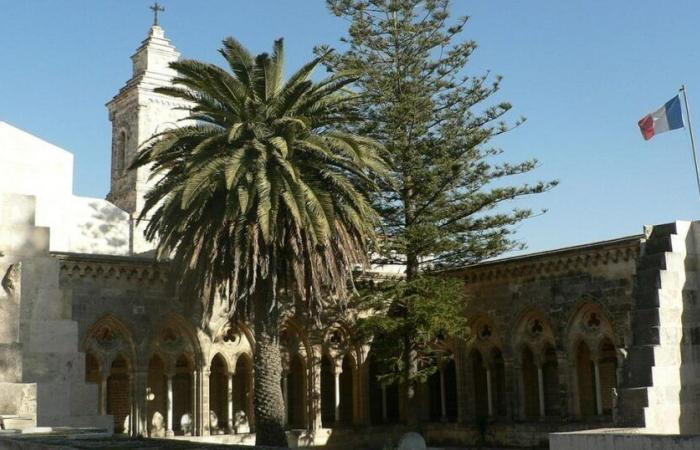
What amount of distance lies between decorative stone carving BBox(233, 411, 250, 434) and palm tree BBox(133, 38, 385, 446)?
5836 millimetres

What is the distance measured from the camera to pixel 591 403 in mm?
20703

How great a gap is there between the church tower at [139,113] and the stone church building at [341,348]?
15.9 metres

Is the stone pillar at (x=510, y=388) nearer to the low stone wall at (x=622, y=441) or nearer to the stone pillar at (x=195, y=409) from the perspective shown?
the stone pillar at (x=195, y=409)

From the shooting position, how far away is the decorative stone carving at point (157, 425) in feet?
70.4

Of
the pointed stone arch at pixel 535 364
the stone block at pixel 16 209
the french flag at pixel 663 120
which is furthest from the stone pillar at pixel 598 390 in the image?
the stone block at pixel 16 209

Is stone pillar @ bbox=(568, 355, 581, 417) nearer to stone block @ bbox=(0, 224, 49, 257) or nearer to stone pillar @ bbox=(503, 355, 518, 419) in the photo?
stone pillar @ bbox=(503, 355, 518, 419)

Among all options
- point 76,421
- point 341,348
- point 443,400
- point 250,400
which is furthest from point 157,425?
point 76,421

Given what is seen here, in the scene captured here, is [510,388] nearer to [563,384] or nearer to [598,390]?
[563,384]

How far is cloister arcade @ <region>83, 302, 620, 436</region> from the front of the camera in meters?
20.1

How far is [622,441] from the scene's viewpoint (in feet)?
33.4

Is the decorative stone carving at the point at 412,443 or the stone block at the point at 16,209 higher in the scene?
the stone block at the point at 16,209

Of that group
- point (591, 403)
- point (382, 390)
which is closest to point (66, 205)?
point (382, 390)

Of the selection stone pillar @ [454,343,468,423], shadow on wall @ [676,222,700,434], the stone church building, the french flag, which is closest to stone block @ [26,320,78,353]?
the stone church building

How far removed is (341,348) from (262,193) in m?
8.64
